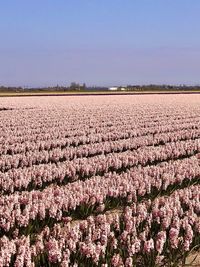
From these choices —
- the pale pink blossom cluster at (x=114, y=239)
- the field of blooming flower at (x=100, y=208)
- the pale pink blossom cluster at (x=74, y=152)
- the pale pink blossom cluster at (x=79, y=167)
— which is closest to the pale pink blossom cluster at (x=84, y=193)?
the field of blooming flower at (x=100, y=208)

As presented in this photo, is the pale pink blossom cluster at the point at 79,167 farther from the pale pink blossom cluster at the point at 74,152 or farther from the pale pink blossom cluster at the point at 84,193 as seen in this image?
the pale pink blossom cluster at the point at 74,152

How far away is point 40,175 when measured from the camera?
11.9 meters

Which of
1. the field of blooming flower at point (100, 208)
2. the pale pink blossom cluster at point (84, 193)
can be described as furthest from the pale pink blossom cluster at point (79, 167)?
the pale pink blossom cluster at point (84, 193)

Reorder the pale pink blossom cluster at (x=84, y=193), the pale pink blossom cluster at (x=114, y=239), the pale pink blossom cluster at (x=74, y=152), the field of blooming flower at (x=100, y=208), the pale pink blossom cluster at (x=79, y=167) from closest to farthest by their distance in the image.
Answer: the pale pink blossom cluster at (x=114, y=239)
the field of blooming flower at (x=100, y=208)
the pale pink blossom cluster at (x=84, y=193)
the pale pink blossom cluster at (x=79, y=167)
the pale pink blossom cluster at (x=74, y=152)

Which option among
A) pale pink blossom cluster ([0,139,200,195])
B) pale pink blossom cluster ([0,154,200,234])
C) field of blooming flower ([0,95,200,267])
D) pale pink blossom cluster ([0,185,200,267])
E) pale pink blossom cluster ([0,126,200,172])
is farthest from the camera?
pale pink blossom cluster ([0,126,200,172])

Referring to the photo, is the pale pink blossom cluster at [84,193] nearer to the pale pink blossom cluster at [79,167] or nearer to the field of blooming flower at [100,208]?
the field of blooming flower at [100,208]

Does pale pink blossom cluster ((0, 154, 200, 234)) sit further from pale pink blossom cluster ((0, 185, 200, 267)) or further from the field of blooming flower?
pale pink blossom cluster ((0, 185, 200, 267))

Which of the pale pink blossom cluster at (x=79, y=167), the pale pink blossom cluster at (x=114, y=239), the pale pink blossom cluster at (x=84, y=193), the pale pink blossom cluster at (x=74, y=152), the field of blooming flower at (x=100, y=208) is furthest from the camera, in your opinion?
the pale pink blossom cluster at (x=74, y=152)

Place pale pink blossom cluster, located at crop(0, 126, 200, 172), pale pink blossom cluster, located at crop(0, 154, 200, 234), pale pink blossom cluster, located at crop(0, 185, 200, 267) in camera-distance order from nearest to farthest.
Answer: pale pink blossom cluster, located at crop(0, 185, 200, 267)
pale pink blossom cluster, located at crop(0, 154, 200, 234)
pale pink blossom cluster, located at crop(0, 126, 200, 172)

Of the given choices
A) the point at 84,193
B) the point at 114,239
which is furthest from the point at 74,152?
the point at 114,239

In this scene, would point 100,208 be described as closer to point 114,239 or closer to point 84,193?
point 84,193

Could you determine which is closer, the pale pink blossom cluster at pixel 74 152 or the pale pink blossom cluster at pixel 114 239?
the pale pink blossom cluster at pixel 114 239

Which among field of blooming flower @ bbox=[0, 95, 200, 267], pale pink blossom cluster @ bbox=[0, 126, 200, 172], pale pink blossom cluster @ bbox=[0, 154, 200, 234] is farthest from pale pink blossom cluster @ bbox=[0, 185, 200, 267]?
pale pink blossom cluster @ bbox=[0, 126, 200, 172]

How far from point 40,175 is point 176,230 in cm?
558
